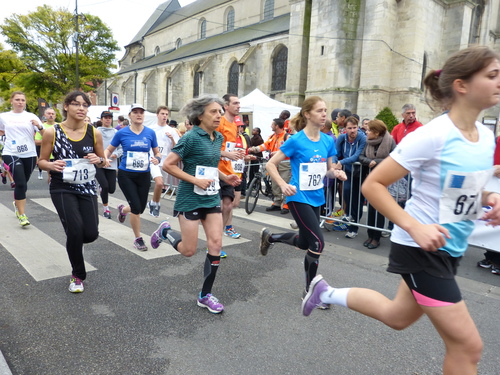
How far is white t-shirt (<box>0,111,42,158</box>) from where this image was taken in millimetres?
6387

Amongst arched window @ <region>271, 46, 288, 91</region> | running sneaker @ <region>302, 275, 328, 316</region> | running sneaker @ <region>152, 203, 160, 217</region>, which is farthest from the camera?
arched window @ <region>271, 46, 288, 91</region>

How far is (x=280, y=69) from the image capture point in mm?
30719

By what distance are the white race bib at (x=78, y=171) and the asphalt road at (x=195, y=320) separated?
3.58 ft

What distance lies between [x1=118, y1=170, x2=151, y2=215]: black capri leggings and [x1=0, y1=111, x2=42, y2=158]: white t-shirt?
2.50 meters

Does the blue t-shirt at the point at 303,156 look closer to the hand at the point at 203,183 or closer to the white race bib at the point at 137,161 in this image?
the hand at the point at 203,183

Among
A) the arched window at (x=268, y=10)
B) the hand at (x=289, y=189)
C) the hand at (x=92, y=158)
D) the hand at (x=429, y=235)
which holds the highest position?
the arched window at (x=268, y=10)

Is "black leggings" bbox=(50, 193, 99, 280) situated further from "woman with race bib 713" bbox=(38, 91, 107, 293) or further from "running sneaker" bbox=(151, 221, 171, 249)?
"running sneaker" bbox=(151, 221, 171, 249)

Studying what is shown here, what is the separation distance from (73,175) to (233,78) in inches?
1331

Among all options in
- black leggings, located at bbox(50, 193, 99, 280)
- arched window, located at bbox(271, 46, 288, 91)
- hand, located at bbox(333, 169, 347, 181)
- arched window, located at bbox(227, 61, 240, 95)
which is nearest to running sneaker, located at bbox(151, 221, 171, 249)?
black leggings, located at bbox(50, 193, 99, 280)

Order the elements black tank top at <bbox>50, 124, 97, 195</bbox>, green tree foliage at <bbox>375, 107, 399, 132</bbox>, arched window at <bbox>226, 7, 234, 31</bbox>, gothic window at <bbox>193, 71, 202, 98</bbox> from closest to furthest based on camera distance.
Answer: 1. black tank top at <bbox>50, 124, 97, 195</bbox>
2. green tree foliage at <bbox>375, 107, 399, 132</bbox>
3. gothic window at <bbox>193, 71, 202, 98</bbox>
4. arched window at <bbox>226, 7, 234, 31</bbox>

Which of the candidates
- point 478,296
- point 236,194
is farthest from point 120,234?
point 478,296

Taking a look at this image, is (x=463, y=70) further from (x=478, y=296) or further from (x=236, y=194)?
(x=236, y=194)

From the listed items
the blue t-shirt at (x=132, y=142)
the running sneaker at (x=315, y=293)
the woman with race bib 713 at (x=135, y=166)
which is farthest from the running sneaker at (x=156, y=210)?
the running sneaker at (x=315, y=293)

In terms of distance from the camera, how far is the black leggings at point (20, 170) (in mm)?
6230
